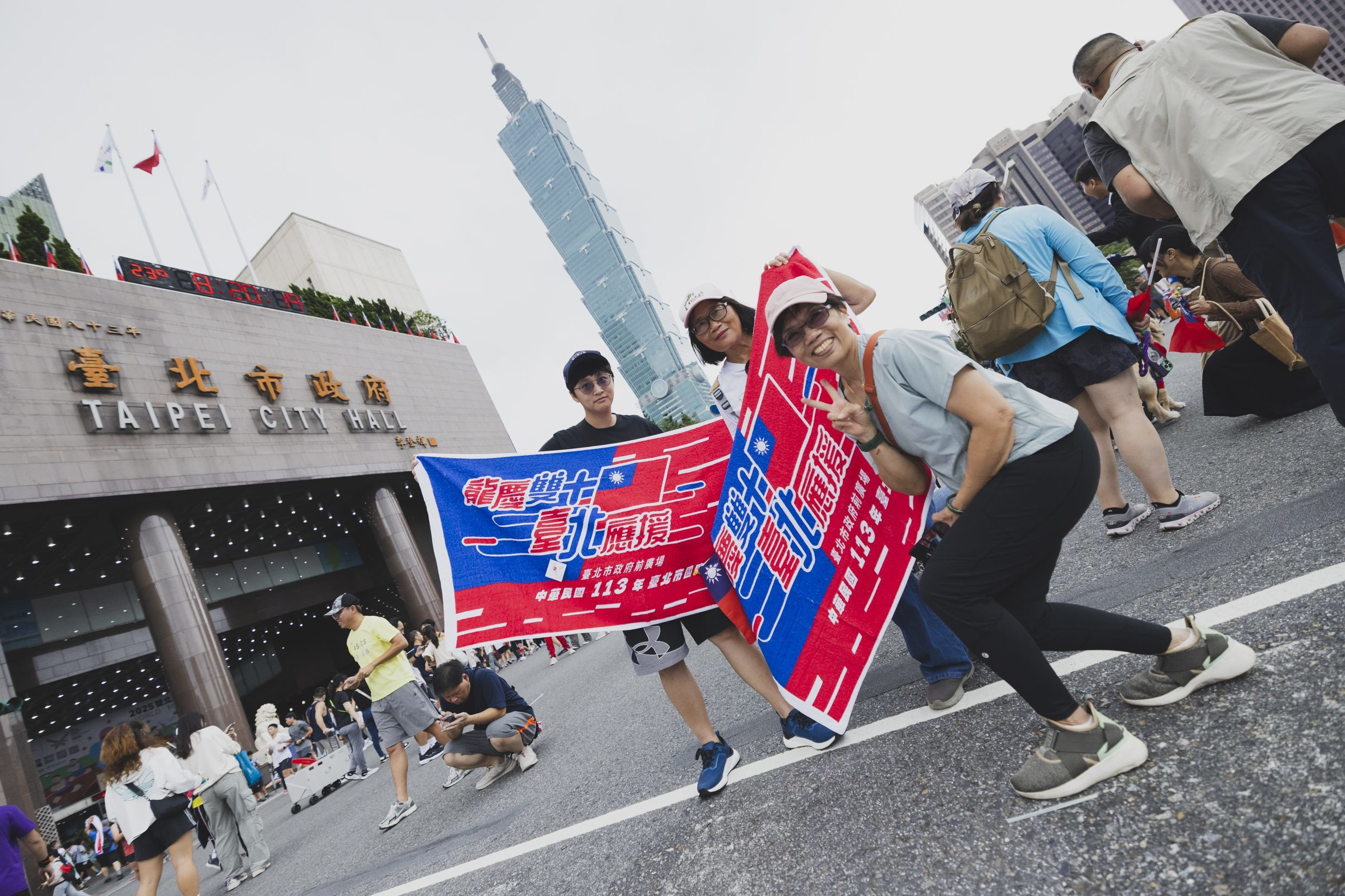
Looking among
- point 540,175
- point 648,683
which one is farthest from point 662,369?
point 648,683

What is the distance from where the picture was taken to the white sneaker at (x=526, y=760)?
4645mm

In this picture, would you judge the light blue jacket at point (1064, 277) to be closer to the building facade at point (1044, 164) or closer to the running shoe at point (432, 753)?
the running shoe at point (432, 753)

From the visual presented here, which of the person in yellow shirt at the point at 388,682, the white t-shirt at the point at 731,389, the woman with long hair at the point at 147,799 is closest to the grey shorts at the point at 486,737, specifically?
the person in yellow shirt at the point at 388,682

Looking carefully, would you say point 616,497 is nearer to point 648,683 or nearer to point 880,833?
point 880,833

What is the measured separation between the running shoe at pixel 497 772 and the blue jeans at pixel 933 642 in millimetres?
3531

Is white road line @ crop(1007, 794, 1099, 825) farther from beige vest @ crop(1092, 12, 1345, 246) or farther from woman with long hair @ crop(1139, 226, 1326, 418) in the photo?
woman with long hair @ crop(1139, 226, 1326, 418)

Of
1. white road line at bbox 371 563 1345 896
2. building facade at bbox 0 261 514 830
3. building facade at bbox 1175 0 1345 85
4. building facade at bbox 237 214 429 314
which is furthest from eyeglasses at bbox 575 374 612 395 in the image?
building facade at bbox 1175 0 1345 85

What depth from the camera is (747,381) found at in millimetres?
2652

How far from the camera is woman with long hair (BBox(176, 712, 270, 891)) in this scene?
5.43m

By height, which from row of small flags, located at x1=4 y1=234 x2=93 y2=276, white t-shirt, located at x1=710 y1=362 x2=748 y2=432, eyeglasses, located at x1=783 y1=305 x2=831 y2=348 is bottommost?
eyeglasses, located at x1=783 y1=305 x2=831 y2=348

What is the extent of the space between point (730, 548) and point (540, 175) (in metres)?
182

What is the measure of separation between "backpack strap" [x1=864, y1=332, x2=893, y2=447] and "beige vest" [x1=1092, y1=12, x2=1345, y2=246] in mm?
1383

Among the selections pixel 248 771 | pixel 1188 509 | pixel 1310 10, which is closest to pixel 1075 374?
pixel 1188 509

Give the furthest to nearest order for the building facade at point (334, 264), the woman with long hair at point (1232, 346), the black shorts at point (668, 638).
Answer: the building facade at point (334, 264)
the woman with long hair at point (1232, 346)
the black shorts at point (668, 638)
